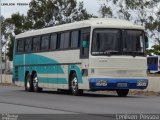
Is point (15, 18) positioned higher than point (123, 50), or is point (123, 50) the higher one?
point (15, 18)

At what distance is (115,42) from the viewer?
25547 mm

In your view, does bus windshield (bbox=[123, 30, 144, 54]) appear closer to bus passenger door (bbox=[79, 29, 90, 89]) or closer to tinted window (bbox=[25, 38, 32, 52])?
bus passenger door (bbox=[79, 29, 90, 89])

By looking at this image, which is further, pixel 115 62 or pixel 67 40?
pixel 67 40

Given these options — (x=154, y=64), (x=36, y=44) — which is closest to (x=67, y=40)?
(x=36, y=44)

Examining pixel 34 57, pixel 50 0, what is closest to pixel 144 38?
pixel 34 57

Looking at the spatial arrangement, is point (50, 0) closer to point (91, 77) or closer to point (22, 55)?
point (22, 55)

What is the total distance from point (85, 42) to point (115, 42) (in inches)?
49.5

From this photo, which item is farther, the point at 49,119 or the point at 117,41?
the point at 117,41

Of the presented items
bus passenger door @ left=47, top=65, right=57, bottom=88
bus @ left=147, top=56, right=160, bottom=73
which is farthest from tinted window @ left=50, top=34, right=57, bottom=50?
bus @ left=147, top=56, right=160, bottom=73

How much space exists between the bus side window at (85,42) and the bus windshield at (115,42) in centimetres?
34

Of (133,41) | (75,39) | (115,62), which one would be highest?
(75,39)

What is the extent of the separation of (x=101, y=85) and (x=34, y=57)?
25.8ft

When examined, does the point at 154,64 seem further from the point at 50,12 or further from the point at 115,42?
the point at 115,42

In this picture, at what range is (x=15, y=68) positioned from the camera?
1405 inches
